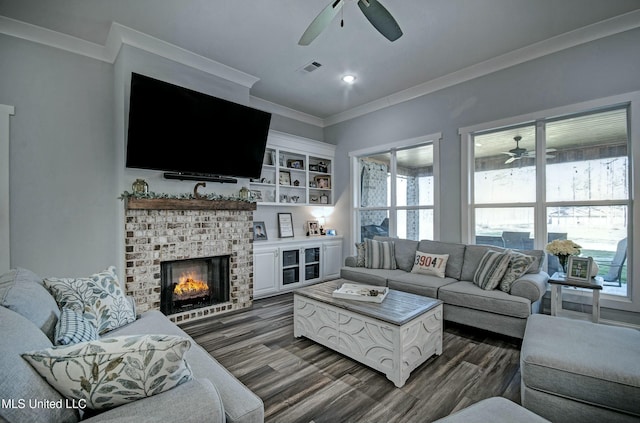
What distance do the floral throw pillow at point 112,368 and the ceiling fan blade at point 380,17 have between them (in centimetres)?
223

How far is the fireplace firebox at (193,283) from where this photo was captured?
3391 millimetres

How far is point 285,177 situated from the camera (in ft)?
16.8

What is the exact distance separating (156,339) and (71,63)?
3648 millimetres

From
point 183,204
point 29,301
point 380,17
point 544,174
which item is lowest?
point 29,301

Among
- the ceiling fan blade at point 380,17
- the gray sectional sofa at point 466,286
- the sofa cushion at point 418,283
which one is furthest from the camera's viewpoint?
the sofa cushion at point 418,283

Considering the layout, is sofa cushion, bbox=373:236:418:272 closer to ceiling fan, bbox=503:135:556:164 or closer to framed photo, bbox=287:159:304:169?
ceiling fan, bbox=503:135:556:164

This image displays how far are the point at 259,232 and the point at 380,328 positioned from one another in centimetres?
296

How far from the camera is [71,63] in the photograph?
3.19 metres

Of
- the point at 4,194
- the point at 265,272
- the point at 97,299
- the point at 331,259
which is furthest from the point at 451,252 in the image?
the point at 4,194

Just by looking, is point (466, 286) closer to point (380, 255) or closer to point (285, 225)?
point (380, 255)

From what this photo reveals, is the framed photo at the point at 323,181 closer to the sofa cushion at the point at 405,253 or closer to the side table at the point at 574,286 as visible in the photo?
the sofa cushion at the point at 405,253

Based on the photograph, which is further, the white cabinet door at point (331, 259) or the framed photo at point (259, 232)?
the white cabinet door at point (331, 259)

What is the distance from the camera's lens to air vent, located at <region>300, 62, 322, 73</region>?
367 cm

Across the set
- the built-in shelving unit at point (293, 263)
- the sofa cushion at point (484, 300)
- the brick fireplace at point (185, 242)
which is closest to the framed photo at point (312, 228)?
the built-in shelving unit at point (293, 263)
